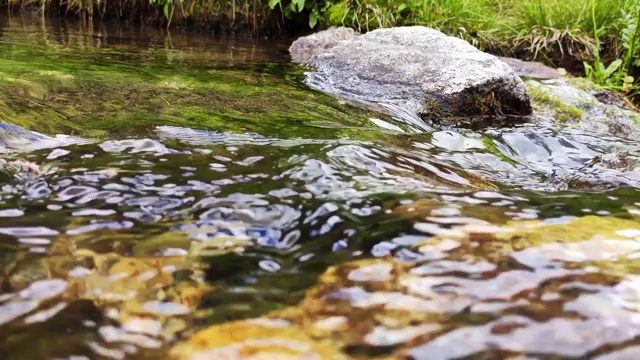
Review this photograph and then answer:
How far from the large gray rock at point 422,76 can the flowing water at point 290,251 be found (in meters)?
1.52

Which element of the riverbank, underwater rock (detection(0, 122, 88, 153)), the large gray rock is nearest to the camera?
underwater rock (detection(0, 122, 88, 153))

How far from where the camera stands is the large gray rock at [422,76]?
4.04 meters

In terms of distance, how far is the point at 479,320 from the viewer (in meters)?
1.06

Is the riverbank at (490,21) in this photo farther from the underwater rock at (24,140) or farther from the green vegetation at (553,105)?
the underwater rock at (24,140)

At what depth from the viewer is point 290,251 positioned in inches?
54.8

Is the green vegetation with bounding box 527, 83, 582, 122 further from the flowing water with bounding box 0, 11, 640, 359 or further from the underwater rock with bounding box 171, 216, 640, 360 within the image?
the underwater rock with bounding box 171, 216, 640, 360

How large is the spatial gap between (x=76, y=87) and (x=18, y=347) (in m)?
2.64

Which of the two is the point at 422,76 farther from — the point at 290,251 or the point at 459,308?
the point at 459,308

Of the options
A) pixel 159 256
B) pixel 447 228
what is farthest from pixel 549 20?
pixel 159 256

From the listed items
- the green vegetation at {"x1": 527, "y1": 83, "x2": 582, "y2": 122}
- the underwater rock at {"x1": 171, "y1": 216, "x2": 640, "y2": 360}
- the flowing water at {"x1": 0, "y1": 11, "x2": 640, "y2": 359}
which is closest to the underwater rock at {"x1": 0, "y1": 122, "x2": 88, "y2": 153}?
the flowing water at {"x1": 0, "y1": 11, "x2": 640, "y2": 359}

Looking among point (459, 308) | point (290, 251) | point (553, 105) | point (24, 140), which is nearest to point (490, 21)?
point (553, 105)

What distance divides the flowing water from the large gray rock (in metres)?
1.52

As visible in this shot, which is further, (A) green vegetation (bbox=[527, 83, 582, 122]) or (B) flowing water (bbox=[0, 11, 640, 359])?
(A) green vegetation (bbox=[527, 83, 582, 122])

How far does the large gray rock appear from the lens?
4.04m
